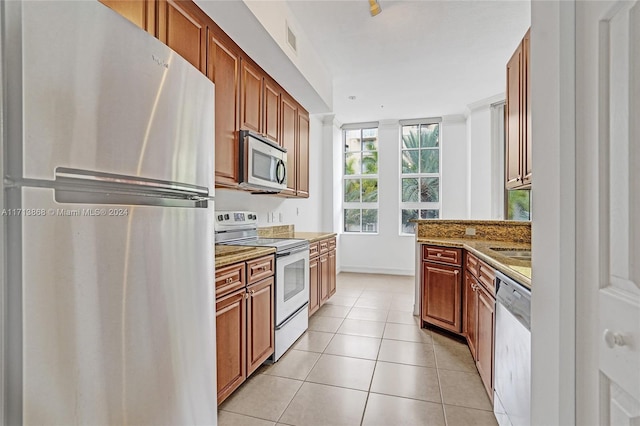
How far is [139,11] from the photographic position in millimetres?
1570

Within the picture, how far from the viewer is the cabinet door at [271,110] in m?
2.91

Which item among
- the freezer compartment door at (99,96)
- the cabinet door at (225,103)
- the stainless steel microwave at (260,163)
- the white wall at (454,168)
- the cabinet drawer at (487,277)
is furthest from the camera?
the white wall at (454,168)

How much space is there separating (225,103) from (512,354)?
2333 millimetres

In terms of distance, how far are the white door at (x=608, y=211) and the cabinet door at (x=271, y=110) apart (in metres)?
2.45

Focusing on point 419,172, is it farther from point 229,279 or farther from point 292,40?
point 229,279

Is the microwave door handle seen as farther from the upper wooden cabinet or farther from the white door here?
the white door

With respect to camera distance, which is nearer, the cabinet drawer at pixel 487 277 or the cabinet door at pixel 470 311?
the cabinet drawer at pixel 487 277

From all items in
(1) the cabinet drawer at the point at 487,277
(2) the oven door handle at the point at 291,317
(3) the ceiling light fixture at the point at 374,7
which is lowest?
(2) the oven door handle at the point at 291,317

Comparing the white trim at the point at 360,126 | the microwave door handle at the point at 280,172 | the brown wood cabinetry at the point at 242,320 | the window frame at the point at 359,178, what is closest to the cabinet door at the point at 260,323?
the brown wood cabinetry at the point at 242,320

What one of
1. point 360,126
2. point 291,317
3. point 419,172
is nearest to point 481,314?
point 291,317

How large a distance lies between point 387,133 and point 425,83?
181 cm

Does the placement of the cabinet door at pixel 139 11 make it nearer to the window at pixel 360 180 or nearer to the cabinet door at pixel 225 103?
the cabinet door at pixel 225 103

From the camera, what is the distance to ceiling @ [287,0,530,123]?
8.58 feet

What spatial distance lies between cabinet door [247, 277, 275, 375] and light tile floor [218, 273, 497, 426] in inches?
6.4
